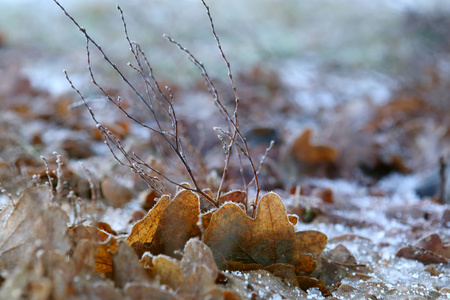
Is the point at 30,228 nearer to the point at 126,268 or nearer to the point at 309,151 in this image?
the point at 126,268

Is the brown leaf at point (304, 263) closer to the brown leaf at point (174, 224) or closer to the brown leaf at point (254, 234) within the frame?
the brown leaf at point (254, 234)

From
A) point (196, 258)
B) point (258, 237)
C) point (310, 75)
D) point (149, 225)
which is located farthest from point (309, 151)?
point (310, 75)

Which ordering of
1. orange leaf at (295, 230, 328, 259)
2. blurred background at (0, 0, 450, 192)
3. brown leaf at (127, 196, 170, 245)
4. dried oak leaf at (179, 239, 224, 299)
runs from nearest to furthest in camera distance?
dried oak leaf at (179, 239, 224, 299)
brown leaf at (127, 196, 170, 245)
orange leaf at (295, 230, 328, 259)
blurred background at (0, 0, 450, 192)

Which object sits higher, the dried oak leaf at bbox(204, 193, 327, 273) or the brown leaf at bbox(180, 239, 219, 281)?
the dried oak leaf at bbox(204, 193, 327, 273)

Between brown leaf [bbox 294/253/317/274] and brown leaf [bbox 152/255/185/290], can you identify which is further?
brown leaf [bbox 294/253/317/274]

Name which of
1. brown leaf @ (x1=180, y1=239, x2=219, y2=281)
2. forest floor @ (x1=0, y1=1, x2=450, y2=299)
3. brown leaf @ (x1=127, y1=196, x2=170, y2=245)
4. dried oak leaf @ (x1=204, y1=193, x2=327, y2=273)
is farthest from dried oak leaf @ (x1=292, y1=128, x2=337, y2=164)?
brown leaf @ (x1=180, y1=239, x2=219, y2=281)

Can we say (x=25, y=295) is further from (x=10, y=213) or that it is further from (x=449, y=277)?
(x=449, y=277)

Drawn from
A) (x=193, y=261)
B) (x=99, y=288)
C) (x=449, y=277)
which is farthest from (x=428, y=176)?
(x=99, y=288)

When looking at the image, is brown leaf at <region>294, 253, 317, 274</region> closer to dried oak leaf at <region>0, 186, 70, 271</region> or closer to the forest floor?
the forest floor

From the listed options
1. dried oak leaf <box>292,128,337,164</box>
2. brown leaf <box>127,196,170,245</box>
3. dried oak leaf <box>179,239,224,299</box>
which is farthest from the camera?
dried oak leaf <box>292,128,337,164</box>

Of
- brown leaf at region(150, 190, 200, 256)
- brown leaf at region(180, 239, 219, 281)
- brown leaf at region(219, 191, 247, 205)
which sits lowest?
brown leaf at region(180, 239, 219, 281)
